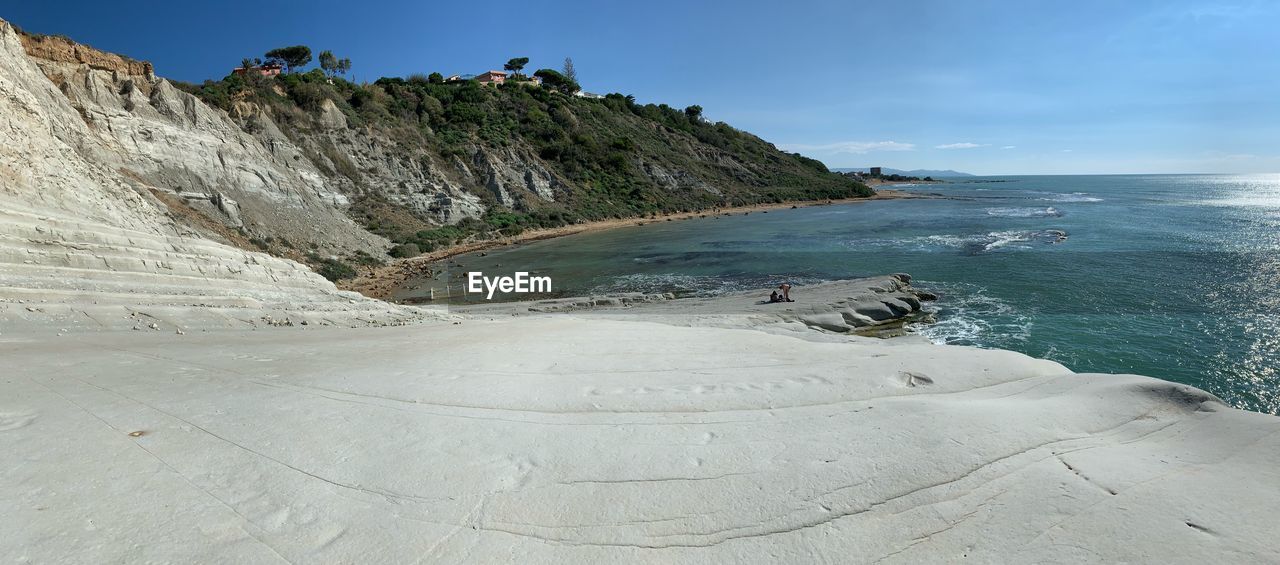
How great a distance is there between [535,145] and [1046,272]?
4683cm

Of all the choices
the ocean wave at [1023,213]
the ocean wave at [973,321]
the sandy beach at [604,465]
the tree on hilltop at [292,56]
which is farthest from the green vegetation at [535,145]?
the ocean wave at [1023,213]

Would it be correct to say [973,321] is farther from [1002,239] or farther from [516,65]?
[516,65]

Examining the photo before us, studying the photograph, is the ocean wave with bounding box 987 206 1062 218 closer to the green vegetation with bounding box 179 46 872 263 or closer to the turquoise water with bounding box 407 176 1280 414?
the turquoise water with bounding box 407 176 1280 414

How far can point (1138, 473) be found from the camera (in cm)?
421

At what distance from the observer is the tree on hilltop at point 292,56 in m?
54.8

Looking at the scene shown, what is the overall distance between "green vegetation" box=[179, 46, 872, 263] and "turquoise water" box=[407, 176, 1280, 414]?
716cm

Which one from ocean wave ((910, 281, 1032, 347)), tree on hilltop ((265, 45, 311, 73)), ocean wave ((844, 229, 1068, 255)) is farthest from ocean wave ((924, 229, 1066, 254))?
tree on hilltop ((265, 45, 311, 73))

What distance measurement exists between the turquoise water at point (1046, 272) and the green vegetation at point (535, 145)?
23.5ft

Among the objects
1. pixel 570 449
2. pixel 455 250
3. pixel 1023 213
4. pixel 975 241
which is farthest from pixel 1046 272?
pixel 1023 213

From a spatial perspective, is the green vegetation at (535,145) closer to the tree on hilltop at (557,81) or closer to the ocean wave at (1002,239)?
the tree on hilltop at (557,81)

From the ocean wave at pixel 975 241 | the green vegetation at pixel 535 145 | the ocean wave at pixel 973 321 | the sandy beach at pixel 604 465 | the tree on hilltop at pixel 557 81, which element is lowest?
the ocean wave at pixel 973 321

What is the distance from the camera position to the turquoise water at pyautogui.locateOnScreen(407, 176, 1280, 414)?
13.5m

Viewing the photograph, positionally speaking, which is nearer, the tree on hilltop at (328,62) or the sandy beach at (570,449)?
the sandy beach at (570,449)

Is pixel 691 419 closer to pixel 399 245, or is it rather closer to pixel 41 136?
pixel 41 136
